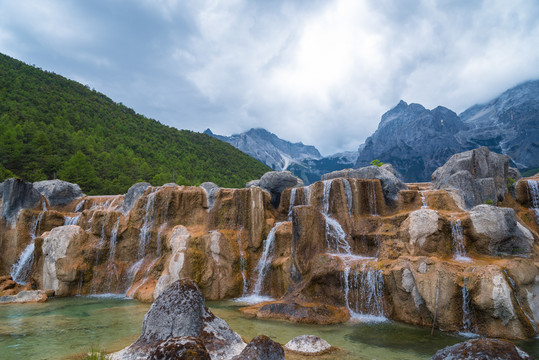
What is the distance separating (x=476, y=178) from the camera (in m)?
25.9

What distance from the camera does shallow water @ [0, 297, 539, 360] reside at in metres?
8.45

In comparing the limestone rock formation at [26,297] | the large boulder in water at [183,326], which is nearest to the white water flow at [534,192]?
the large boulder in water at [183,326]

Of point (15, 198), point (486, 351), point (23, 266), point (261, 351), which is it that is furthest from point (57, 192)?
point (486, 351)

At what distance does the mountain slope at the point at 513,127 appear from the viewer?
102 metres

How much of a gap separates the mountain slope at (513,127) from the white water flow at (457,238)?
106242mm

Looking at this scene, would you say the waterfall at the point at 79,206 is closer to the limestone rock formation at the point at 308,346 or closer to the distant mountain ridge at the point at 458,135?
the limestone rock formation at the point at 308,346

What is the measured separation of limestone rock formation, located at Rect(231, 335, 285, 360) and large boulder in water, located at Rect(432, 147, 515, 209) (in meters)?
16.9

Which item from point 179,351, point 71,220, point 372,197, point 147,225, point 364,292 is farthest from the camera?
point 71,220

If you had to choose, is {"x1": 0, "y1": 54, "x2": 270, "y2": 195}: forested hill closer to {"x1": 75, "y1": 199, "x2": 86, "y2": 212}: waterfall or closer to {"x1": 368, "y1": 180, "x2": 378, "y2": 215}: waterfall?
{"x1": 75, "y1": 199, "x2": 86, "y2": 212}: waterfall

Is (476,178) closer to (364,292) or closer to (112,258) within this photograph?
(364,292)

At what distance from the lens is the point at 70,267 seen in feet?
59.3

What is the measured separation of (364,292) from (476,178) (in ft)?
62.4

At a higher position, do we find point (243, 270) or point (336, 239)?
point (336, 239)

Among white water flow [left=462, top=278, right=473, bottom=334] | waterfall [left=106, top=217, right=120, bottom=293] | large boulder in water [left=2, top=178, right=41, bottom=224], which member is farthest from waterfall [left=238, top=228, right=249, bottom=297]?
large boulder in water [left=2, top=178, right=41, bottom=224]
